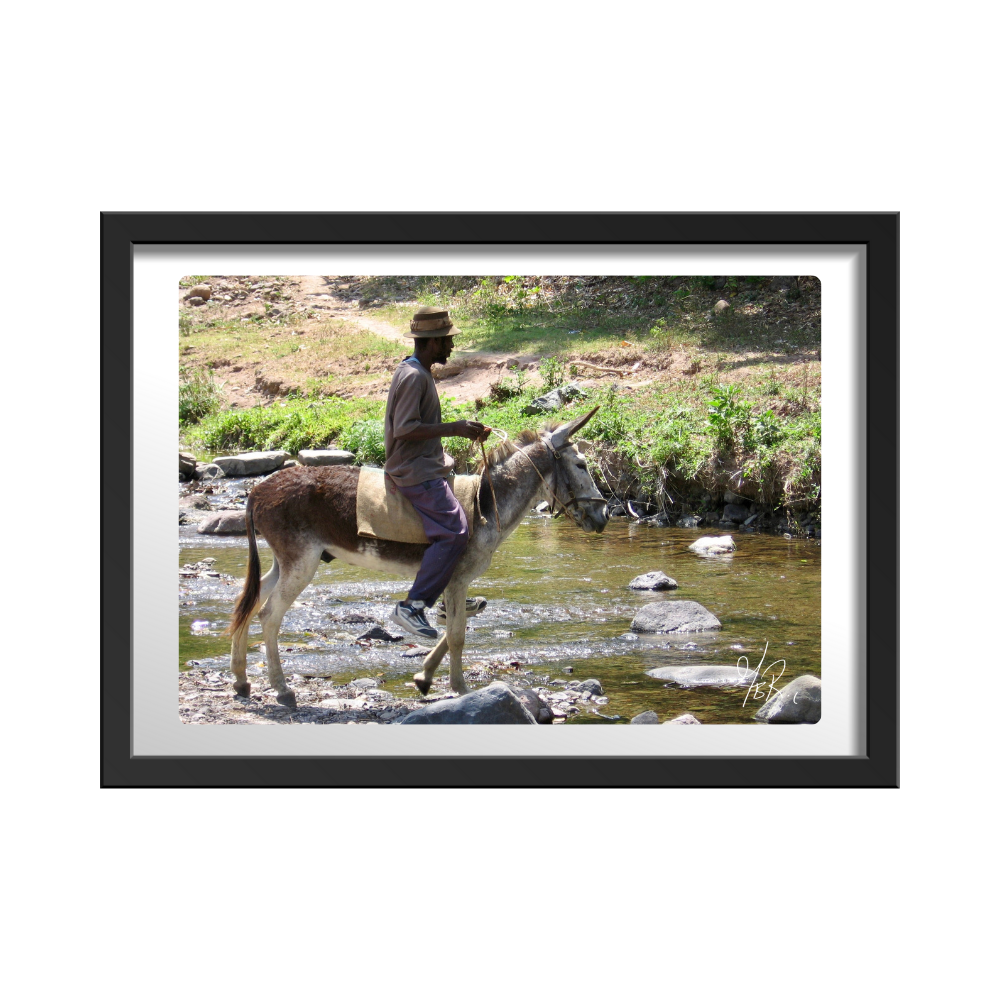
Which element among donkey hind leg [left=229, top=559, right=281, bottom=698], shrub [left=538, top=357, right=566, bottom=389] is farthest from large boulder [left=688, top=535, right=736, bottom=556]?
donkey hind leg [left=229, top=559, right=281, bottom=698]

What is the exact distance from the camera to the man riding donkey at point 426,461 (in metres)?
6.50

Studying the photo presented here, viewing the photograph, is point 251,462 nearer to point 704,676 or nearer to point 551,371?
point 551,371

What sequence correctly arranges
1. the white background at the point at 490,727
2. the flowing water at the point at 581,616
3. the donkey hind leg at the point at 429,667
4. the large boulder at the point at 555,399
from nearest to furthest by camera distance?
the white background at the point at 490,727 < the donkey hind leg at the point at 429,667 < the flowing water at the point at 581,616 < the large boulder at the point at 555,399

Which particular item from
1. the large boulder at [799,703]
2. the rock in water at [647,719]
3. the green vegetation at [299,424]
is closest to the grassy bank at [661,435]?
the green vegetation at [299,424]

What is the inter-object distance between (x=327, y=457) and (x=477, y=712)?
6.55 metres

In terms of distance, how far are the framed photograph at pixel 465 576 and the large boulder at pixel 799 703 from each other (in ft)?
0.06

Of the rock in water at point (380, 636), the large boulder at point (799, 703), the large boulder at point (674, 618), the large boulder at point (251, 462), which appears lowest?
the large boulder at point (799, 703)

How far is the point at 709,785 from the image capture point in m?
5.96

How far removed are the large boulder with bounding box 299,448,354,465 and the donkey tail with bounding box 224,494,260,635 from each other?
505 cm

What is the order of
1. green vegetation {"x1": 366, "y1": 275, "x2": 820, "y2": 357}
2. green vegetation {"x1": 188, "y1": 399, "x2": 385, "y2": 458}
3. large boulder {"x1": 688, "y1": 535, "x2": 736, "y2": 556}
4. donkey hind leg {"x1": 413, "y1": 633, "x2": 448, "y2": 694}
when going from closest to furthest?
1. donkey hind leg {"x1": 413, "y1": 633, "x2": 448, "y2": 694}
2. green vegetation {"x1": 366, "y1": 275, "x2": 820, "y2": 357}
3. large boulder {"x1": 688, "y1": 535, "x2": 736, "y2": 556}
4. green vegetation {"x1": 188, "y1": 399, "x2": 385, "y2": 458}

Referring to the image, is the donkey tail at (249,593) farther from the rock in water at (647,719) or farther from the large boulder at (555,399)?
the large boulder at (555,399)

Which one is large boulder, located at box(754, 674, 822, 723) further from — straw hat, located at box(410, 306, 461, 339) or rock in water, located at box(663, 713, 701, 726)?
straw hat, located at box(410, 306, 461, 339)

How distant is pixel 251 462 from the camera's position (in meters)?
12.2

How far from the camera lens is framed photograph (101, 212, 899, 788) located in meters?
5.96
